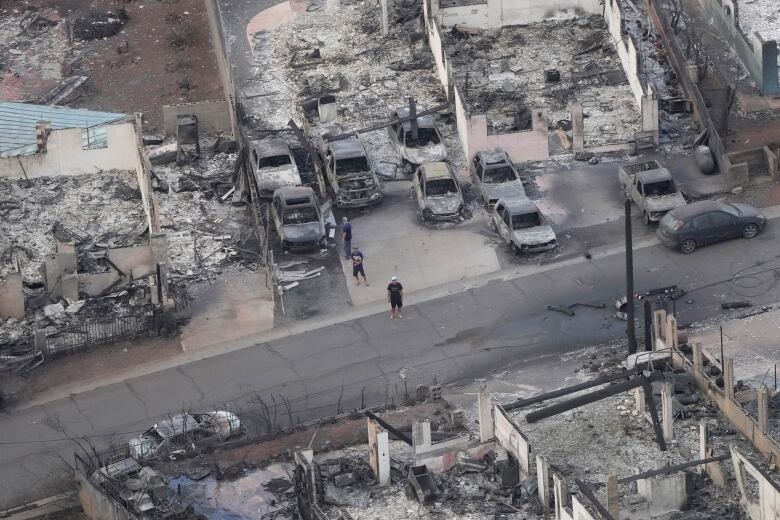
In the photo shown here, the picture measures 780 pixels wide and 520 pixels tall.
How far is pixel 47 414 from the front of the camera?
2078 inches

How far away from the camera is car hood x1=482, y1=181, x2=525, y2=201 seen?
6078 centimetres

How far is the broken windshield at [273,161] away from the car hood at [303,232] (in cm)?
399

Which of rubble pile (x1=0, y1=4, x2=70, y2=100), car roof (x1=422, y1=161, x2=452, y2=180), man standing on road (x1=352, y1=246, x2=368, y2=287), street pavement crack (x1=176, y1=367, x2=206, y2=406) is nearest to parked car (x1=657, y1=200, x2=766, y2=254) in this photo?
car roof (x1=422, y1=161, x2=452, y2=180)

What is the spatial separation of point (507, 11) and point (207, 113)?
453 inches

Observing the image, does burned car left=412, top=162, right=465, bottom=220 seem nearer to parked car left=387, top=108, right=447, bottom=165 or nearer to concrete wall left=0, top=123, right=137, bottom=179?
parked car left=387, top=108, right=447, bottom=165

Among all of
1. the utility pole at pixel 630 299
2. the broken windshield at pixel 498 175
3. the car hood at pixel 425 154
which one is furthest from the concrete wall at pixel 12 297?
the utility pole at pixel 630 299

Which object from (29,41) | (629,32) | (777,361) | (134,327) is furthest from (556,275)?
(29,41)

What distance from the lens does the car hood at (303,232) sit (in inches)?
2331

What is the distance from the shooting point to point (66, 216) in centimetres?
6297

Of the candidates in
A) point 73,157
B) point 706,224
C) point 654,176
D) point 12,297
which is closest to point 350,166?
point 73,157

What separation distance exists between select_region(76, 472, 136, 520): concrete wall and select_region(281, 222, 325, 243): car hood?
12.9m

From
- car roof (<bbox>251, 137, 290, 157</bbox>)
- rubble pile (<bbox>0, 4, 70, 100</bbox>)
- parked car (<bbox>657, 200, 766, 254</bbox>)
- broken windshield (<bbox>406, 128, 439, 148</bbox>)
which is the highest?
rubble pile (<bbox>0, 4, 70, 100</bbox>)

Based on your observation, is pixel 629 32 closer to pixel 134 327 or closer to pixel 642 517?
pixel 134 327

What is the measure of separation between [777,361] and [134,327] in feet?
55.5
